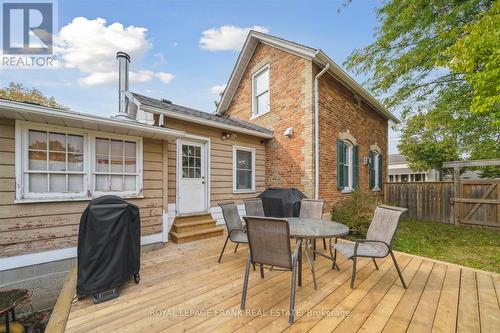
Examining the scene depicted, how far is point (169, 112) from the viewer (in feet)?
16.1

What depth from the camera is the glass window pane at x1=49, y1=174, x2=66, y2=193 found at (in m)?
3.55

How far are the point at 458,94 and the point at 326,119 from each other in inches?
197

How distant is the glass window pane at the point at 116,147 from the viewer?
4.16 metres

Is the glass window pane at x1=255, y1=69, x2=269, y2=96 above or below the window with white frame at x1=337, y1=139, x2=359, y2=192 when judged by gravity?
above

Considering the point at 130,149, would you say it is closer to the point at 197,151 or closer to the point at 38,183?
the point at 38,183

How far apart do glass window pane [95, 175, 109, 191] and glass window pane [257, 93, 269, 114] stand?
17.8ft

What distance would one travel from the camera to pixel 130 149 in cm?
437

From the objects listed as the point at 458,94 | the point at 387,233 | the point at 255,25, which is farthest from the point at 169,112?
the point at 458,94

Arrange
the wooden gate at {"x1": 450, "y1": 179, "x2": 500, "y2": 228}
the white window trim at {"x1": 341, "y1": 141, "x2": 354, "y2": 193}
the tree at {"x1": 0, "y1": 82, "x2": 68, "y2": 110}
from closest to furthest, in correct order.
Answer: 1. the wooden gate at {"x1": 450, "y1": 179, "x2": 500, "y2": 228}
2. the white window trim at {"x1": 341, "y1": 141, "x2": 354, "y2": 193}
3. the tree at {"x1": 0, "y1": 82, "x2": 68, "y2": 110}

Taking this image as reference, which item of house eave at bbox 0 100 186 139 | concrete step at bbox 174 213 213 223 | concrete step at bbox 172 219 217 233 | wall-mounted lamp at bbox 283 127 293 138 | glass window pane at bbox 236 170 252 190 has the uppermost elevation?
wall-mounted lamp at bbox 283 127 293 138

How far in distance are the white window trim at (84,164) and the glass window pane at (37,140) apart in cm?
6

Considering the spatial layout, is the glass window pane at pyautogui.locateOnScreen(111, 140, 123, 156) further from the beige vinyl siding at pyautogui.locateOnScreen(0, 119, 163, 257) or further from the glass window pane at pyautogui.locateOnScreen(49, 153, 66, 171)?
the beige vinyl siding at pyautogui.locateOnScreen(0, 119, 163, 257)

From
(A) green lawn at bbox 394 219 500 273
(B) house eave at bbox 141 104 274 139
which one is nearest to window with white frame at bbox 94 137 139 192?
(B) house eave at bbox 141 104 274 139
